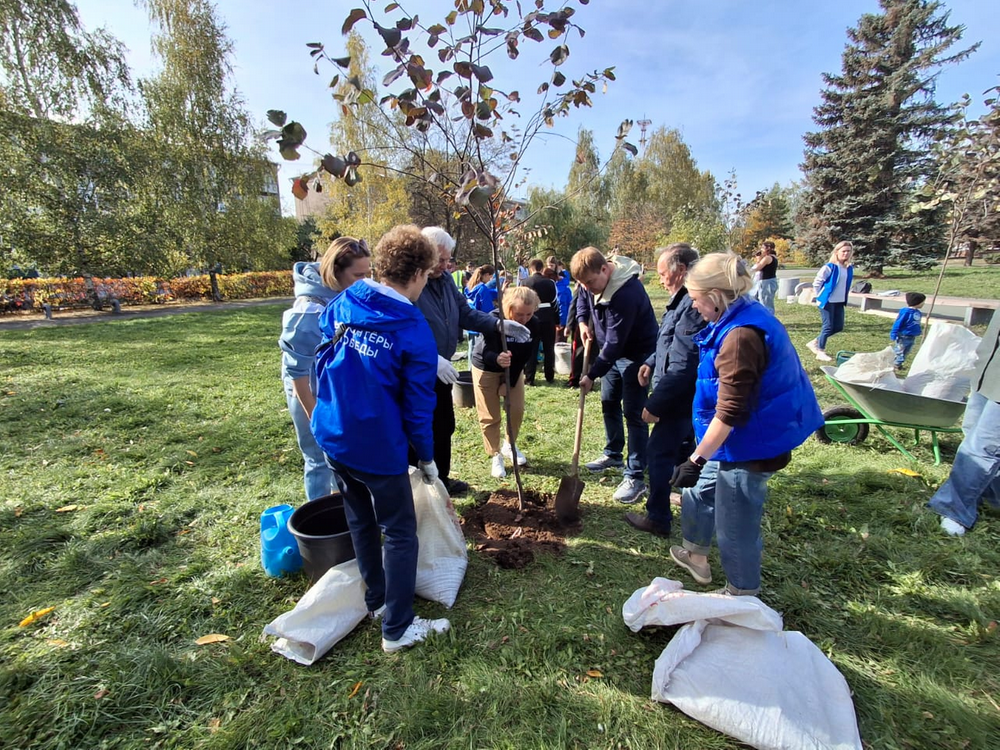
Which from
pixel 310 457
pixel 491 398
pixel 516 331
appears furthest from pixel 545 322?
pixel 310 457

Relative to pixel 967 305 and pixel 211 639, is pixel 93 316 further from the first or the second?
pixel 967 305

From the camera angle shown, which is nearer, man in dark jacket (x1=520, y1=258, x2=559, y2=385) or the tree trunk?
man in dark jacket (x1=520, y1=258, x2=559, y2=385)

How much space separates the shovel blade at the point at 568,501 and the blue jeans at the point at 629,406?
60 centimetres

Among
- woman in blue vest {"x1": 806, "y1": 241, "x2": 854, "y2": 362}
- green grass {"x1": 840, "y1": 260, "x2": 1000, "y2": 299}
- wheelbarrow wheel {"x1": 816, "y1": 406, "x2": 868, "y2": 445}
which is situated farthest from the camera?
green grass {"x1": 840, "y1": 260, "x2": 1000, "y2": 299}

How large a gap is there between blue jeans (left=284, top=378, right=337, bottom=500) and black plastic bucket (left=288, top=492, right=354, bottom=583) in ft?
0.43

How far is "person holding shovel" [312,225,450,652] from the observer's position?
1913 mm

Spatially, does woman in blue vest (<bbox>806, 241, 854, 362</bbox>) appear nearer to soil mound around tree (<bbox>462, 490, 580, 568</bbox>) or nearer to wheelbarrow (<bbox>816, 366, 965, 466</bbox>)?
wheelbarrow (<bbox>816, 366, 965, 466</bbox>)

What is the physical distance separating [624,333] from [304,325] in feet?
6.73

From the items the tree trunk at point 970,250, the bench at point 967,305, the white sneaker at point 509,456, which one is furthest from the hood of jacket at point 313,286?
the tree trunk at point 970,250

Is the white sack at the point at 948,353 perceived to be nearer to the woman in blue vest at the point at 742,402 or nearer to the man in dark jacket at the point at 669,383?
the man in dark jacket at the point at 669,383

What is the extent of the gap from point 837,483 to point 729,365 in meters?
2.56

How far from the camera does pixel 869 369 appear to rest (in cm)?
379

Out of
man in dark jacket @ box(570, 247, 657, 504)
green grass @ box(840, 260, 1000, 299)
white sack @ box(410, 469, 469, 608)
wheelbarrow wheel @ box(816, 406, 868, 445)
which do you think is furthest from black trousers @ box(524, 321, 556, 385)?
green grass @ box(840, 260, 1000, 299)

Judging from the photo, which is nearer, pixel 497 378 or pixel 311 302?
pixel 311 302
